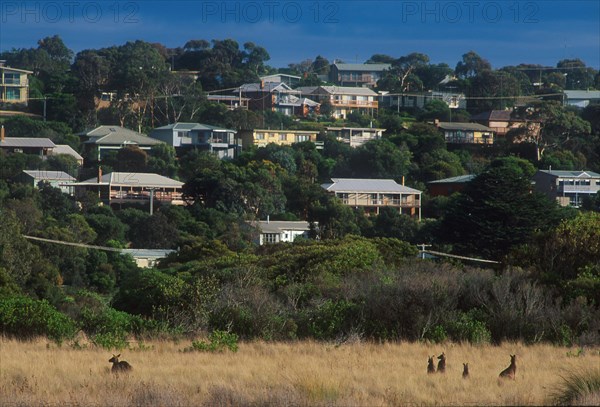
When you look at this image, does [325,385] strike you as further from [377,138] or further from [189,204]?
[377,138]

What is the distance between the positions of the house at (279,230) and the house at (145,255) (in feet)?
20.2

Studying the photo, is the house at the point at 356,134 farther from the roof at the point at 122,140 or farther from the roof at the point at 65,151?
the roof at the point at 65,151

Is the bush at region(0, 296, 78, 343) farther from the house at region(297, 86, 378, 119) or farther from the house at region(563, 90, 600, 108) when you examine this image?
the house at region(563, 90, 600, 108)

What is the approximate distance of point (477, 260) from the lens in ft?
144

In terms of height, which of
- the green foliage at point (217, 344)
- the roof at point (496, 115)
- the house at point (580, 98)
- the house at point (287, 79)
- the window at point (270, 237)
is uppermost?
the house at point (287, 79)

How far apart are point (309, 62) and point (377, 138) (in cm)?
10349

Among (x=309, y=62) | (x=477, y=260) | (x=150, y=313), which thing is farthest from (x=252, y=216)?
(x=309, y=62)

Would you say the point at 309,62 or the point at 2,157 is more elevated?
the point at 309,62

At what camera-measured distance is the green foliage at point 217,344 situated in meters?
20.8

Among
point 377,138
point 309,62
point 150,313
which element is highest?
point 309,62

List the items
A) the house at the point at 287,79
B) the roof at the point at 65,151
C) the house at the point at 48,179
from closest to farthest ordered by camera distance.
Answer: the house at the point at 48,179, the roof at the point at 65,151, the house at the point at 287,79

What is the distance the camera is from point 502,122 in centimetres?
10269

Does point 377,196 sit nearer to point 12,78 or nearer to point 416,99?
point 12,78

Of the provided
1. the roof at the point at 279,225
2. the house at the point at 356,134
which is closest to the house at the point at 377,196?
the roof at the point at 279,225
